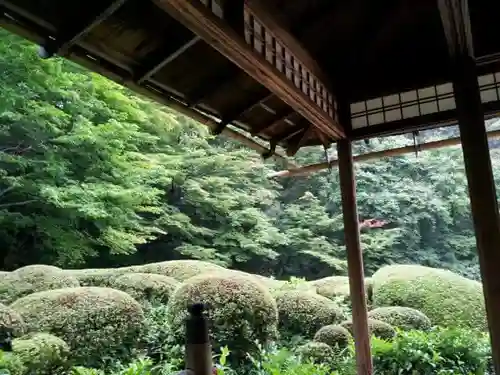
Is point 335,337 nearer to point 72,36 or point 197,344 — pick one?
point 72,36

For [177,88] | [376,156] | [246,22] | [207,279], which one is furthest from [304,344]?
[246,22]

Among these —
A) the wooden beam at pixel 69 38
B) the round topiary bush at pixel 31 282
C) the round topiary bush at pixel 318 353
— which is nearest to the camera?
the wooden beam at pixel 69 38

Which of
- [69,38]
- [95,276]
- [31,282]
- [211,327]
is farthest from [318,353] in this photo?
[69,38]

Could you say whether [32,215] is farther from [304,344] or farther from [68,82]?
[304,344]

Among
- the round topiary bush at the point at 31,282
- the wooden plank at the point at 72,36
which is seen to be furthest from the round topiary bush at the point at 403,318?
the wooden plank at the point at 72,36

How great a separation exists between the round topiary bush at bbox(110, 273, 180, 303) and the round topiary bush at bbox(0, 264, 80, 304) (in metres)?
0.57

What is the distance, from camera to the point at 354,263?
4.24m

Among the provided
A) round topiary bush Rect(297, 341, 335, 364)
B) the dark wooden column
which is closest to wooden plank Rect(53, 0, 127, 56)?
the dark wooden column

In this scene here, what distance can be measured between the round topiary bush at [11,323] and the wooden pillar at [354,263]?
321 centimetres

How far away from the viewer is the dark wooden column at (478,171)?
291 cm

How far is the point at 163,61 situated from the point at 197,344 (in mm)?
2003

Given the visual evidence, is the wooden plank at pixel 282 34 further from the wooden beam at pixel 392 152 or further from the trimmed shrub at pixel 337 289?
the trimmed shrub at pixel 337 289

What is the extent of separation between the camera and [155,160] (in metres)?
8.49

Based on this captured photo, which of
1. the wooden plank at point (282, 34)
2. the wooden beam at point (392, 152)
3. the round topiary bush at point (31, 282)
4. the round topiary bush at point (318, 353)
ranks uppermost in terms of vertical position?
the wooden plank at point (282, 34)
